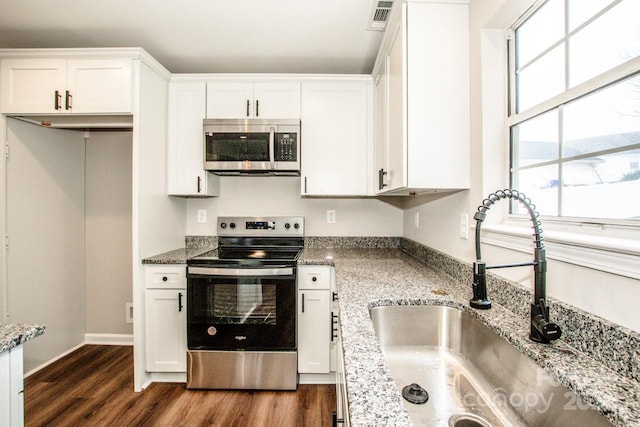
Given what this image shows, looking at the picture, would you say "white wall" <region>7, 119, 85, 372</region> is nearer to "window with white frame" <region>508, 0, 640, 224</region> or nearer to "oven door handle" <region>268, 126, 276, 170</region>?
"oven door handle" <region>268, 126, 276, 170</region>

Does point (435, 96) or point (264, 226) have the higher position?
point (435, 96)

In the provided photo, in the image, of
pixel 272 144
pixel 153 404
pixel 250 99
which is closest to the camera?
pixel 153 404

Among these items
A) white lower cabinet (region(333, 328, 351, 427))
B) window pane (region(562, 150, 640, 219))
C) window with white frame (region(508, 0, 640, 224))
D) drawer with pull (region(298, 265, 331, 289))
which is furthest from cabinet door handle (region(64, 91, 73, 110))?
window pane (region(562, 150, 640, 219))

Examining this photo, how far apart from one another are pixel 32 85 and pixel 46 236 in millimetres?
1111

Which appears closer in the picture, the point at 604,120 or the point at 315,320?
the point at 604,120

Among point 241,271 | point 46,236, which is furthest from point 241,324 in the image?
point 46,236

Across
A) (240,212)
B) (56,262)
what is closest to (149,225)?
(240,212)

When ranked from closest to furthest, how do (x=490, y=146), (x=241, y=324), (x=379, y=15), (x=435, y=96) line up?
1. (x=490, y=146)
2. (x=435, y=96)
3. (x=379, y=15)
4. (x=241, y=324)

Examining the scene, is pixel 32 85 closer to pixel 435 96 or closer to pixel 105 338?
pixel 105 338

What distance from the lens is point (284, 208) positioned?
2.63 meters

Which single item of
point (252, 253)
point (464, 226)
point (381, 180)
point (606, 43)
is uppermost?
point (606, 43)

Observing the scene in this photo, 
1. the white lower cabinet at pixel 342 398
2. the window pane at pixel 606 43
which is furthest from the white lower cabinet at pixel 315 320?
the window pane at pixel 606 43

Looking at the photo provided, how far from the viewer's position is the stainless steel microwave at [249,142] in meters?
2.18

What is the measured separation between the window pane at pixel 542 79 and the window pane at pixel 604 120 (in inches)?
5.2
